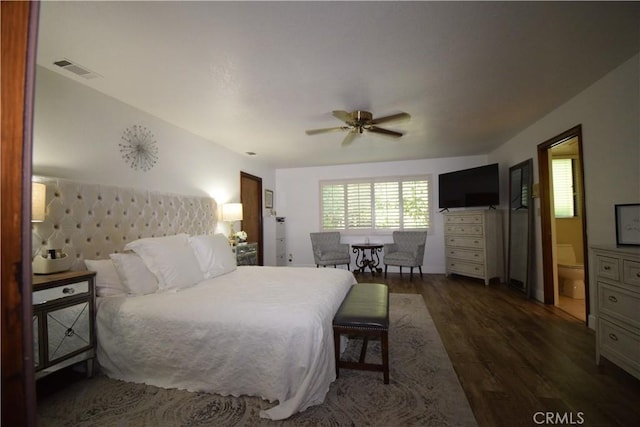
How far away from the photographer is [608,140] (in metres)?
2.51

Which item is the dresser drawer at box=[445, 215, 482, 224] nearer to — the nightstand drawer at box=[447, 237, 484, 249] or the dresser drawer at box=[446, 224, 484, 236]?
the dresser drawer at box=[446, 224, 484, 236]

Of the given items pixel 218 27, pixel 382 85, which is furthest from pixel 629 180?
pixel 218 27

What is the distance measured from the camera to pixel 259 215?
18.7 ft

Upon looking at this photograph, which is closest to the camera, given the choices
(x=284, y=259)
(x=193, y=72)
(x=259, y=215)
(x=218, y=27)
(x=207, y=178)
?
(x=218, y=27)

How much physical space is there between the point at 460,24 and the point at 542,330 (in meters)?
2.98

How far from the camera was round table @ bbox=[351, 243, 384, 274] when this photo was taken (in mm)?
5680

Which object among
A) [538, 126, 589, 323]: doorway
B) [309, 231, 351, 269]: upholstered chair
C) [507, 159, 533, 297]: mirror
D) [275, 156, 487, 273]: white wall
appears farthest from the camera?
[275, 156, 487, 273]: white wall

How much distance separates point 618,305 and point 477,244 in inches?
115

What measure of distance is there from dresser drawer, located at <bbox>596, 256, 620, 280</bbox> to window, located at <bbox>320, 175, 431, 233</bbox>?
12.3 feet

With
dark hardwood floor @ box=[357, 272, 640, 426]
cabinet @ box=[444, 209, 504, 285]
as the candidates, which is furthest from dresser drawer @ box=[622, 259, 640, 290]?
cabinet @ box=[444, 209, 504, 285]

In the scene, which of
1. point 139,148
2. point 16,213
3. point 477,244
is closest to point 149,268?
point 139,148

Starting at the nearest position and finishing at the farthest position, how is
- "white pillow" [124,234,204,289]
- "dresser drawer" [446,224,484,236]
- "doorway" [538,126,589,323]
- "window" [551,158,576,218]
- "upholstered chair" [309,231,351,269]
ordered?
"white pillow" [124,234,204,289]
"doorway" [538,126,589,323]
"window" [551,158,576,218]
"dresser drawer" [446,224,484,236]
"upholstered chair" [309,231,351,269]

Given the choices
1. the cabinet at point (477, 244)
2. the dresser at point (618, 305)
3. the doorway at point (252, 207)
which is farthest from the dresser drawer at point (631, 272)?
the doorway at point (252, 207)

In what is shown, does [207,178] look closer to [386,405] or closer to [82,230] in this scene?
[82,230]
